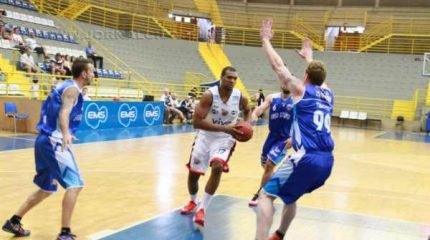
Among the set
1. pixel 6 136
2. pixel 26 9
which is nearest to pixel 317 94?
pixel 6 136

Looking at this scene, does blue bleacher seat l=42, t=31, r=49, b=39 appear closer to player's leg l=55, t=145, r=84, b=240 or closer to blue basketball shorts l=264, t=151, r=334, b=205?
player's leg l=55, t=145, r=84, b=240

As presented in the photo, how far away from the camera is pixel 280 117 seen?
269 inches

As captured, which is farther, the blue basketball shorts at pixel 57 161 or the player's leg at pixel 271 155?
the player's leg at pixel 271 155

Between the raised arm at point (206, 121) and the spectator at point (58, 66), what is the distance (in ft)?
40.1

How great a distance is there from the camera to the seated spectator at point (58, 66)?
17.1 m

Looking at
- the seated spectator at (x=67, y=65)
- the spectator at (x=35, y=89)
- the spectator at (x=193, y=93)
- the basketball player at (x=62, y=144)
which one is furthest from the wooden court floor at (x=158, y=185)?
the spectator at (x=193, y=93)

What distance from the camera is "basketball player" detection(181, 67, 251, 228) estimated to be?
5.86m

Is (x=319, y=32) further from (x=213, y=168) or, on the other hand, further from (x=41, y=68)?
(x=213, y=168)

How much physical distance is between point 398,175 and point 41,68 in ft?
41.2

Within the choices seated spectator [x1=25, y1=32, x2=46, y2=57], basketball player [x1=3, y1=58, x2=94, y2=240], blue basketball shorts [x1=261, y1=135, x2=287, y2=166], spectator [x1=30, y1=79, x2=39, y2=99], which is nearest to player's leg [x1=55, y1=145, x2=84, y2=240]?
basketball player [x1=3, y1=58, x2=94, y2=240]

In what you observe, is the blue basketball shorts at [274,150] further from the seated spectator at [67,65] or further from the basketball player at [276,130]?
the seated spectator at [67,65]

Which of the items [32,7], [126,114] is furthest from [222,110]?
[32,7]

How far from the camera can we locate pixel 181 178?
874 cm

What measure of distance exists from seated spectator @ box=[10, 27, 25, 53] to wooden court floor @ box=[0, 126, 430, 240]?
6.55 metres
